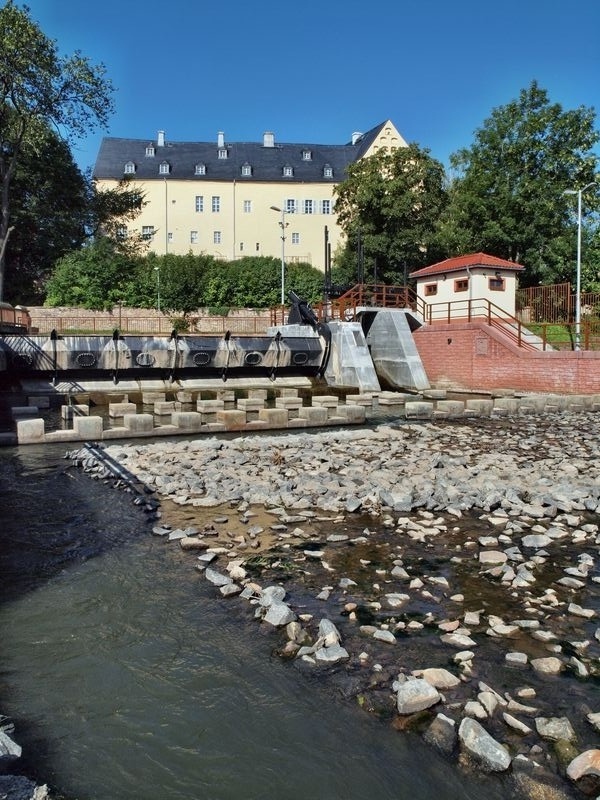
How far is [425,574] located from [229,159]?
224 ft

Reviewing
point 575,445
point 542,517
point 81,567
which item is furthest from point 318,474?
point 575,445

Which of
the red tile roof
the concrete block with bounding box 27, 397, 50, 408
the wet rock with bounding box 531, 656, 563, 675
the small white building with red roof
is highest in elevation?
the red tile roof

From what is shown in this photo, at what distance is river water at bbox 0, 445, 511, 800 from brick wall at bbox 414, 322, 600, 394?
20973mm

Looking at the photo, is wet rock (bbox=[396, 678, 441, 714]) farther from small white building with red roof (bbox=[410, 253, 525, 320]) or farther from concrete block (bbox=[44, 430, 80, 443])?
small white building with red roof (bbox=[410, 253, 525, 320])

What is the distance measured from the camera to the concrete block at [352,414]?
18250 millimetres

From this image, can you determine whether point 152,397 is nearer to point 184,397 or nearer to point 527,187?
point 184,397

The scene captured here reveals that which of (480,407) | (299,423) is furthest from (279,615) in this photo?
(480,407)

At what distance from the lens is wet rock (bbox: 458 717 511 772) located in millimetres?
3346

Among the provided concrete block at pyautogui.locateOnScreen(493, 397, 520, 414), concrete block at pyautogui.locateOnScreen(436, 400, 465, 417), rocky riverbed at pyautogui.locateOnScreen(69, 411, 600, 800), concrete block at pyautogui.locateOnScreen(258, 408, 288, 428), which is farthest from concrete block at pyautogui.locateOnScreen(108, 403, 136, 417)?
concrete block at pyautogui.locateOnScreen(493, 397, 520, 414)

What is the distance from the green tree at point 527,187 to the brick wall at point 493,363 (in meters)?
15.3

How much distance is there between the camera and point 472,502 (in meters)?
8.59

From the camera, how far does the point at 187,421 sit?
623 inches

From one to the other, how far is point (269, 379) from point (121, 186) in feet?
104

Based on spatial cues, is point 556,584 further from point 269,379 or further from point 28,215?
point 28,215
